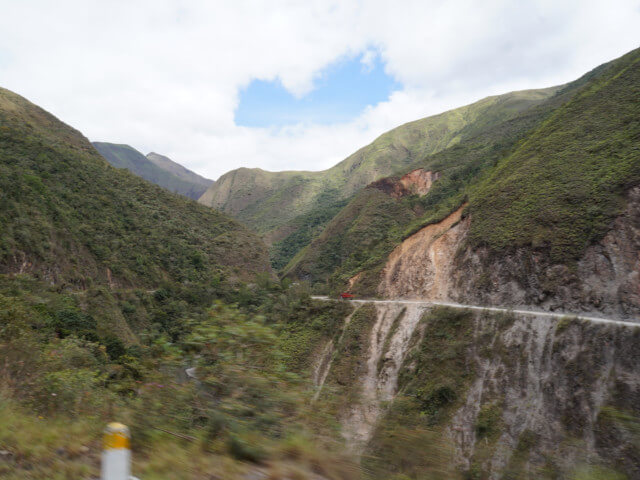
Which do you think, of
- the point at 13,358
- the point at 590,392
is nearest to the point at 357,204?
the point at 590,392

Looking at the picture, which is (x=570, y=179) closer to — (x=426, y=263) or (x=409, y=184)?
(x=426, y=263)

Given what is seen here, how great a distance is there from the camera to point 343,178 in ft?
496

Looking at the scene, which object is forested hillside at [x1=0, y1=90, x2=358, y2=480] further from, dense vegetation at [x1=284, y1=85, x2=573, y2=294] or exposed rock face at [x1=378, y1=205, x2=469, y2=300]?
dense vegetation at [x1=284, y1=85, x2=573, y2=294]

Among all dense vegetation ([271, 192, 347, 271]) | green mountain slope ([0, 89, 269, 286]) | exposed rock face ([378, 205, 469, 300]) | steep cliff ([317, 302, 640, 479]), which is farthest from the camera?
dense vegetation ([271, 192, 347, 271])

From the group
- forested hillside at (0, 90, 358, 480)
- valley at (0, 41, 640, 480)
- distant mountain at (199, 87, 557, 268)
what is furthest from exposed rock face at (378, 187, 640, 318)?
distant mountain at (199, 87, 557, 268)

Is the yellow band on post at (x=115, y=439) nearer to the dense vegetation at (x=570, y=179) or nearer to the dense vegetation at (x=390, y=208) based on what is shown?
the dense vegetation at (x=570, y=179)

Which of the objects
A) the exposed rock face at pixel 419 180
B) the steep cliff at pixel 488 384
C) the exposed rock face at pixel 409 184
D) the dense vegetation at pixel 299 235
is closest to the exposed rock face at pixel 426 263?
the steep cliff at pixel 488 384

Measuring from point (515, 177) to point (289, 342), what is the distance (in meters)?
21.2

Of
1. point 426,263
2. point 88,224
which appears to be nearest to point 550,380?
point 426,263

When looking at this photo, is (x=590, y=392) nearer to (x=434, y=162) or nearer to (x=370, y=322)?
(x=370, y=322)

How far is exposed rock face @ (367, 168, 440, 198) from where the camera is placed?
59.2 m

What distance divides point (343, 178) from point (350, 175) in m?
3.35

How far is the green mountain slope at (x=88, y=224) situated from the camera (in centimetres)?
2470

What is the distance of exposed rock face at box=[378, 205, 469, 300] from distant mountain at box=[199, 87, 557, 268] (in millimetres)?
72214
